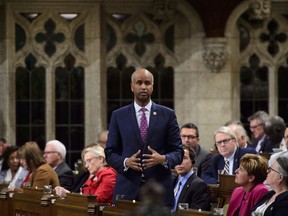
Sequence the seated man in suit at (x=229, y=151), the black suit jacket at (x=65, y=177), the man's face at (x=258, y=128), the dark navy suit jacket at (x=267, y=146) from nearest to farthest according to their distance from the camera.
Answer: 1. the seated man in suit at (x=229, y=151)
2. the black suit jacket at (x=65, y=177)
3. the dark navy suit jacket at (x=267, y=146)
4. the man's face at (x=258, y=128)

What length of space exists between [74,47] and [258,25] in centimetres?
287

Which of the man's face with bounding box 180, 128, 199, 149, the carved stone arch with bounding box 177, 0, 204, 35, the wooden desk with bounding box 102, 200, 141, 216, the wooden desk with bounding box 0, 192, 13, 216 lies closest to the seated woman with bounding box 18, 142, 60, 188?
the wooden desk with bounding box 0, 192, 13, 216

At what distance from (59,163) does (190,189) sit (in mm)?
2873

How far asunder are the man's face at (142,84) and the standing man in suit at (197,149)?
379cm

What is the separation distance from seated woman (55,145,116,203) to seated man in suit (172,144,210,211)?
60 cm

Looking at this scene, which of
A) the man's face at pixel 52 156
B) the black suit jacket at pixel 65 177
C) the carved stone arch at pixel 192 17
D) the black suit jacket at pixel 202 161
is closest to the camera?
the black suit jacket at pixel 202 161

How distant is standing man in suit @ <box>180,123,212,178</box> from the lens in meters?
11.0

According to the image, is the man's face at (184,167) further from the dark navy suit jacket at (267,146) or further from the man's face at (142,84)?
the dark navy suit jacket at (267,146)

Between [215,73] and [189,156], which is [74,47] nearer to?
[215,73]

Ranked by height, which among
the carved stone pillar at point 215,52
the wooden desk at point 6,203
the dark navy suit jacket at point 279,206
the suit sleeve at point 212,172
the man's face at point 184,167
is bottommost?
the wooden desk at point 6,203

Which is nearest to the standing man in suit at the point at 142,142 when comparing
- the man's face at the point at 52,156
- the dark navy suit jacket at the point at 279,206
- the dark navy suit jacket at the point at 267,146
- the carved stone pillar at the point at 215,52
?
the dark navy suit jacket at the point at 279,206

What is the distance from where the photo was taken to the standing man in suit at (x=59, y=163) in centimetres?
1107

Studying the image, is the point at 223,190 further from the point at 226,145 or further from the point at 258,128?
the point at 258,128

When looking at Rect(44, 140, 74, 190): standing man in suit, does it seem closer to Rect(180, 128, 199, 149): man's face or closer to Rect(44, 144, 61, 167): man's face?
Rect(44, 144, 61, 167): man's face
